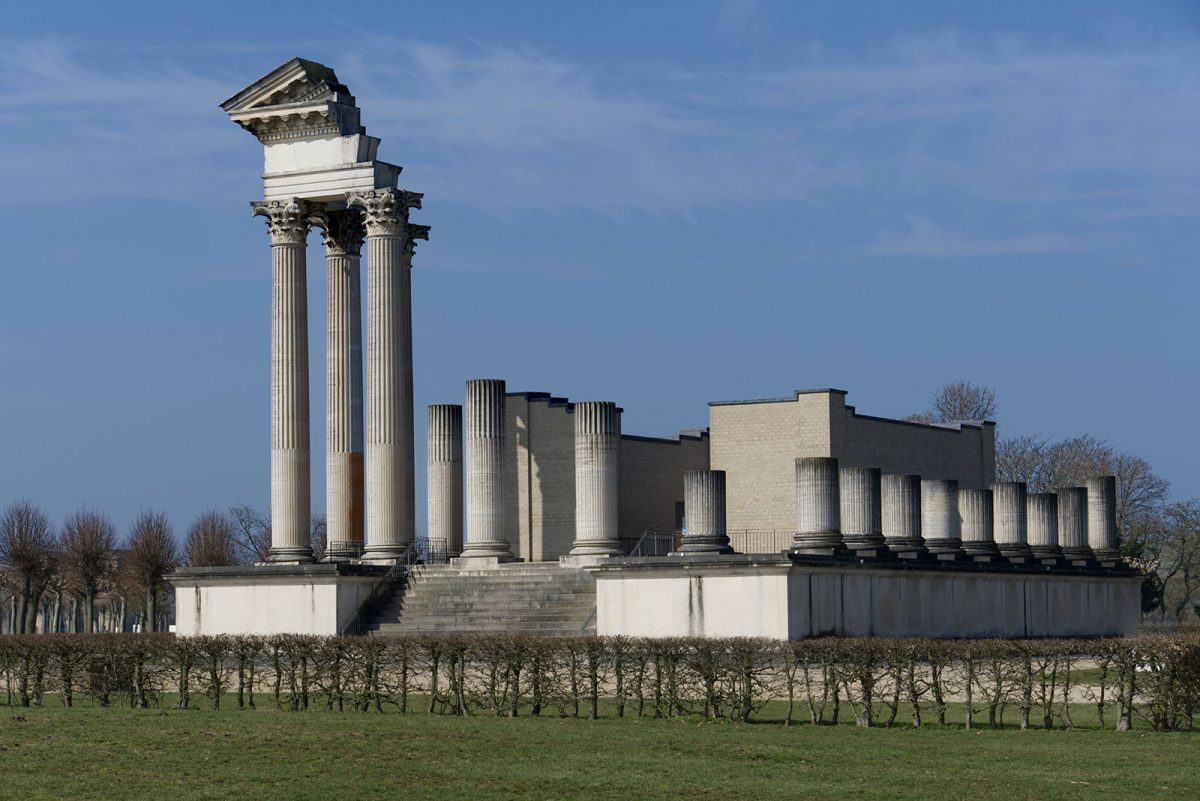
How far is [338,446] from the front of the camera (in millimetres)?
53344

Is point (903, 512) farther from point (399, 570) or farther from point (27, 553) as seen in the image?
point (27, 553)

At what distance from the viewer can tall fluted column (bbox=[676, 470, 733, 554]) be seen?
1793 inches

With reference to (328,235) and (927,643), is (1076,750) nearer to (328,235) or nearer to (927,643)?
(927,643)

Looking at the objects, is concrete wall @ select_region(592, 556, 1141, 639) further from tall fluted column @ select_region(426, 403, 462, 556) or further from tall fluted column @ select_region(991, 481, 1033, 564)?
tall fluted column @ select_region(426, 403, 462, 556)

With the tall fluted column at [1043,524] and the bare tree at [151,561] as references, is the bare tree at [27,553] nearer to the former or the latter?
the bare tree at [151,561]

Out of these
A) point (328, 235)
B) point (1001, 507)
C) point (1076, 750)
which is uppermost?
point (328, 235)

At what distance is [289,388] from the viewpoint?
52406mm

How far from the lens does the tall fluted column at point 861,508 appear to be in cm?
4862

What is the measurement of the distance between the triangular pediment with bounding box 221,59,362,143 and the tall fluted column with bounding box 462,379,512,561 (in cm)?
793

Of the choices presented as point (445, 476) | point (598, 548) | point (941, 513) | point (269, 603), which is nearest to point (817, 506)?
point (598, 548)

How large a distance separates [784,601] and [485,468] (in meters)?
11.7

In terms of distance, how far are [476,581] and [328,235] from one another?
35.9 feet

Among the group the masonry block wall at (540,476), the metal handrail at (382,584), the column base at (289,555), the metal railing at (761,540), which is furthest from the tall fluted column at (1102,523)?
the column base at (289,555)

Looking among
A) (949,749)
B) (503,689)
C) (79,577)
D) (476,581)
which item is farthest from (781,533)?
(79,577)
